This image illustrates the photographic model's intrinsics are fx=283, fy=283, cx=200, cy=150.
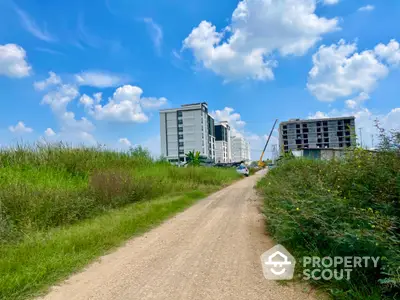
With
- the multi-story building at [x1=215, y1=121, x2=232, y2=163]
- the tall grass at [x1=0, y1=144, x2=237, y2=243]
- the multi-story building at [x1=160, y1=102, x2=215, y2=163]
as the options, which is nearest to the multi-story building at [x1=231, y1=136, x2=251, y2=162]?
the multi-story building at [x1=215, y1=121, x2=232, y2=163]

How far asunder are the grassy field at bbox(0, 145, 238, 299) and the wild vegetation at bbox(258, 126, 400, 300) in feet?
11.9

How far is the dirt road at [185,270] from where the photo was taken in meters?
3.57

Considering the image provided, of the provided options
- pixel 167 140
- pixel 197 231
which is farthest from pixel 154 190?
pixel 167 140

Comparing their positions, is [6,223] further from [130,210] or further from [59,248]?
[130,210]

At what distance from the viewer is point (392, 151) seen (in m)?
4.20

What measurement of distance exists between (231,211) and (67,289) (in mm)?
6537

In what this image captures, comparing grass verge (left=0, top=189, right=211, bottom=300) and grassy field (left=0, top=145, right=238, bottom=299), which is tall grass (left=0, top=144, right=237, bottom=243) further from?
grass verge (left=0, top=189, right=211, bottom=300)

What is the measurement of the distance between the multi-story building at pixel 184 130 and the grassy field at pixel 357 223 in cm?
8738

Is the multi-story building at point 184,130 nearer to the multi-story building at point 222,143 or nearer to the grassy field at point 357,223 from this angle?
the multi-story building at point 222,143

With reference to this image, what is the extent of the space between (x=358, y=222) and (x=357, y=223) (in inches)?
0.9

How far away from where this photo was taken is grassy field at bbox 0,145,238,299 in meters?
4.39

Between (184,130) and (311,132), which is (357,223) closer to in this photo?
(311,132)

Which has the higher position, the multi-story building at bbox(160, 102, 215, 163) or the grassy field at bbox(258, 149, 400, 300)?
the multi-story building at bbox(160, 102, 215, 163)

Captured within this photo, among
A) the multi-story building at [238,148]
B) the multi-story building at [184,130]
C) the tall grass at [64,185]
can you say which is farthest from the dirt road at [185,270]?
the multi-story building at [238,148]
